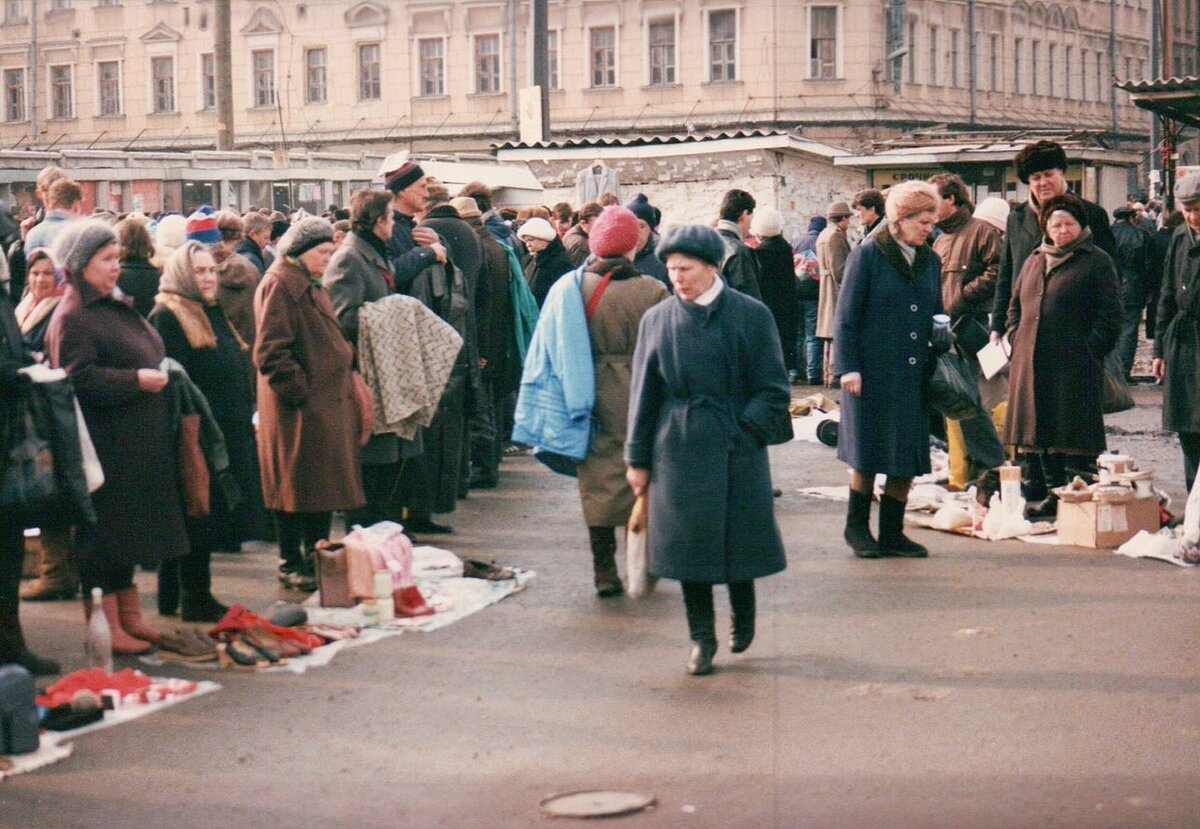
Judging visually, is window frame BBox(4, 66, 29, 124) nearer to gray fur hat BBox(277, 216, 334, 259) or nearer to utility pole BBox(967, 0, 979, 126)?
utility pole BBox(967, 0, 979, 126)

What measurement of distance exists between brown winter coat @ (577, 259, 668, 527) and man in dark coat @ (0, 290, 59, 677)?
2.73 m

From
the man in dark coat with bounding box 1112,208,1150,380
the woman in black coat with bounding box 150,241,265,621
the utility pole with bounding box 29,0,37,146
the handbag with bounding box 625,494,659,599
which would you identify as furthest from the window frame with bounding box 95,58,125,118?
the handbag with bounding box 625,494,659,599

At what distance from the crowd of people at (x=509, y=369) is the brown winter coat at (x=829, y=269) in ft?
21.8

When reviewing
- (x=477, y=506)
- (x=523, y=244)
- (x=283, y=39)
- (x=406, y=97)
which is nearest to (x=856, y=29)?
(x=406, y=97)

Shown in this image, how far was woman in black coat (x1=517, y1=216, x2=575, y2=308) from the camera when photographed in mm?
15320

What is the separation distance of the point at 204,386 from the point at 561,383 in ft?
5.56

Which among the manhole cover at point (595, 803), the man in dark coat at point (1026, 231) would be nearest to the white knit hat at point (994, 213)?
the man in dark coat at point (1026, 231)

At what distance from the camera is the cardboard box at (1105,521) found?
10898 millimetres

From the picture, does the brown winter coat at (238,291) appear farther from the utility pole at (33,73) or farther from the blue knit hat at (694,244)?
the utility pole at (33,73)

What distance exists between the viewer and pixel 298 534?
32.6 feet

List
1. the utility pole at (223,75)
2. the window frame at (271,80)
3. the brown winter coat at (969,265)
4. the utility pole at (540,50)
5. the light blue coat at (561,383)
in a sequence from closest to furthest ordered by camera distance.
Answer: the light blue coat at (561,383) → the brown winter coat at (969,265) → the utility pole at (540,50) → the utility pole at (223,75) → the window frame at (271,80)

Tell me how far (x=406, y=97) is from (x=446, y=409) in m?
49.5

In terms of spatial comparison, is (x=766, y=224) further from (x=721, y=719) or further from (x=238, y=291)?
(x=721, y=719)

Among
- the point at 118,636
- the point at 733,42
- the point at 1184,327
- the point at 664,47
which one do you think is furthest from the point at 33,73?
the point at 118,636
